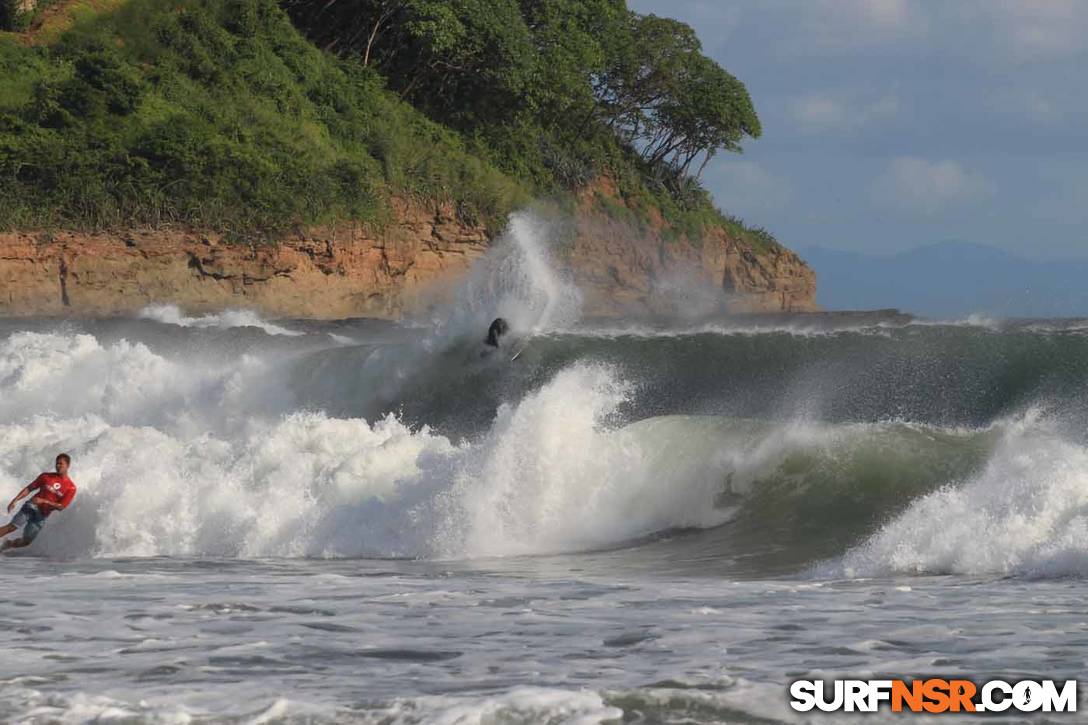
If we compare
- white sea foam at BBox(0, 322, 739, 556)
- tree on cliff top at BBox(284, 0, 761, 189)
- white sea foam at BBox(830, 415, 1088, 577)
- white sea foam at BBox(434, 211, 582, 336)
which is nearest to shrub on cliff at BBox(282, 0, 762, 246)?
tree on cliff top at BBox(284, 0, 761, 189)

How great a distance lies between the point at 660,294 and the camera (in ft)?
167

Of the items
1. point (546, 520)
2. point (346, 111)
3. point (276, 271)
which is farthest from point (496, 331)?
point (346, 111)

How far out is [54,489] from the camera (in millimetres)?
14680

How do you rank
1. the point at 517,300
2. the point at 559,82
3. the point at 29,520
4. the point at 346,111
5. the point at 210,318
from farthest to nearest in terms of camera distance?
1. the point at 559,82
2. the point at 346,111
3. the point at 210,318
4. the point at 517,300
5. the point at 29,520

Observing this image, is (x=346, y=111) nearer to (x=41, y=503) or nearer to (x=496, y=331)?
(x=496, y=331)

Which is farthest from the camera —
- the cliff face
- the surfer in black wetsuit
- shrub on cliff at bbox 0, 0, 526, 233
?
shrub on cliff at bbox 0, 0, 526, 233

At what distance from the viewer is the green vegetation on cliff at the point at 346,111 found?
3550cm

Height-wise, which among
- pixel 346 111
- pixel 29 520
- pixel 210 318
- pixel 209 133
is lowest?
pixel 29 520

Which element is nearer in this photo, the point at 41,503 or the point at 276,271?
the point at 41,503

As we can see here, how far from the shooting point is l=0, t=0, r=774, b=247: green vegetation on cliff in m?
35.5

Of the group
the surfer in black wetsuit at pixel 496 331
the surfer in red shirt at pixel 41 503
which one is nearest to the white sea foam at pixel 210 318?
the surfer in black wetsuit at pixel 496 331

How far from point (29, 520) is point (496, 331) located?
7254mm

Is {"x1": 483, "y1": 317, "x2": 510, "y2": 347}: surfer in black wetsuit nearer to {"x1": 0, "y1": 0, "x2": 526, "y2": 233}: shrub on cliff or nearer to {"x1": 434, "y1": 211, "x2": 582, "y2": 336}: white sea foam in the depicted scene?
{"x1": 434, "y1": 211, "x2": 582, "y2": 336}: white sea foam

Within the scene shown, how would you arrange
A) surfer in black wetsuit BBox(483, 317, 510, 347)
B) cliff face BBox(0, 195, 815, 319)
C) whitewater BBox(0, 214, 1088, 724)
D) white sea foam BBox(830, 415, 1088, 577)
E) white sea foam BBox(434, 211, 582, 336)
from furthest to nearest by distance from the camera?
cliff face BBox(0, 195, 815, 319)
white sea foam BBox(434, 211, 582, 336)
surfer in black wetsuit BBox(483, 317, 510, 347)
white sea foam BBox(830, 415, 1088, 577)
whitewater BBox(0, 214, 1088, 724)
